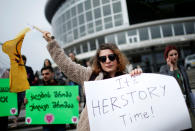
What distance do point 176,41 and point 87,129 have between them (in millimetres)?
25394

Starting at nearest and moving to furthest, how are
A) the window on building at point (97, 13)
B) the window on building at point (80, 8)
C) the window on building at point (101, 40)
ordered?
the window on building at point (101, 40) → the window on building at point (97, 13) → the window on building at point (80, 8)

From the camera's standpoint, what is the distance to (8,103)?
2678 mm

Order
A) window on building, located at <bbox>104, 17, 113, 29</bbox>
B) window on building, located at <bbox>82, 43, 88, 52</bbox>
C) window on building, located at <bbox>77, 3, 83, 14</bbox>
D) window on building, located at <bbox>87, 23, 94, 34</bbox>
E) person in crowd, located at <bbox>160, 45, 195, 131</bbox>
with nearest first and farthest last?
person in crowd, located at <bbox>160, 45, 195, 131</bbox>, window on building, located at <bbox>104, 17, 113, 29</bbox>, window on building, located at <bbox>87, 23, 94, 34</bbox>, window on building, located at <bbox>82, 43, 88, 52</bbox>, window on building, located at <bbox>77, 3, 83, 14</bbox>

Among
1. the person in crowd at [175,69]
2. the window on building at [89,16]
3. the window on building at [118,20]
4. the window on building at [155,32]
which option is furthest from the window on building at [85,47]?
the person in crowd at [175,69]

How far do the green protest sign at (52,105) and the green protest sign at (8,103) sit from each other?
0.40 meters

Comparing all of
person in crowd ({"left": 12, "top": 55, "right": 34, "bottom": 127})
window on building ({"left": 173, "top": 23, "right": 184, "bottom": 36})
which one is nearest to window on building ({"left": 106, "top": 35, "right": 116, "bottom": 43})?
window on building ({"left": 173, "top": 23, "right": 184, "bottom": 36})

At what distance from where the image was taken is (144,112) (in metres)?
1.24

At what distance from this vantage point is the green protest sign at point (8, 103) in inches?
103

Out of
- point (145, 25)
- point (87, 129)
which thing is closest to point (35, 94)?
point (87, 129)

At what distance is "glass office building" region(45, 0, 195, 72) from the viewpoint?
23.9 m

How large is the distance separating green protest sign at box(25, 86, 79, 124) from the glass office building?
21525 mm

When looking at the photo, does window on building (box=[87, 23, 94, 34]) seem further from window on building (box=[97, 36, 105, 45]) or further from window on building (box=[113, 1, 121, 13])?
window on building (box=[113, 1, 121, 13])

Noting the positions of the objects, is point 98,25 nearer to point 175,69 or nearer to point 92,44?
point 92,44

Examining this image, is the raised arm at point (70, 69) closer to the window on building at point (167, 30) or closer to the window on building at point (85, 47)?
the window on building at point (167, 30)
